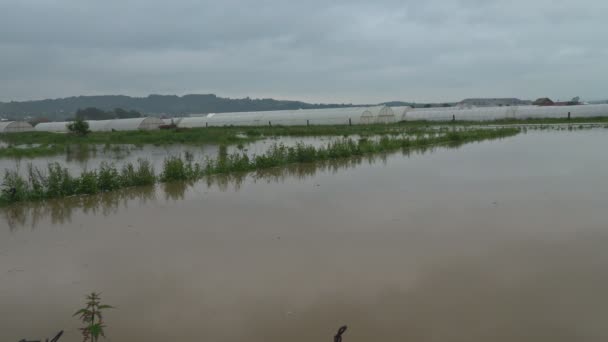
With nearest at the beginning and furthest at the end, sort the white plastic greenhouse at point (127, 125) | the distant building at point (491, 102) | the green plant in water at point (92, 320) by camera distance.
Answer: the green plant in water at point (92, 320), the white plastic greenhouse at point (127, 125), the distant building at point (491, 102)

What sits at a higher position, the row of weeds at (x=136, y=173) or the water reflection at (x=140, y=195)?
the row of weeds at (x=136, y=173)

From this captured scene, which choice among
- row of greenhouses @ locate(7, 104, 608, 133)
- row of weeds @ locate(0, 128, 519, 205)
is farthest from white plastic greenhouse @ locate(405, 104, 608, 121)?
row of weeds @ locate(0, 128, 519, 205)

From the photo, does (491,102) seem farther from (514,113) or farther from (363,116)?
(363,116)

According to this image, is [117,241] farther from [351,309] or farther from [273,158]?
[273,158]

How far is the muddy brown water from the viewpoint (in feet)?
10.1

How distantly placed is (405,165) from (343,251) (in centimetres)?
660

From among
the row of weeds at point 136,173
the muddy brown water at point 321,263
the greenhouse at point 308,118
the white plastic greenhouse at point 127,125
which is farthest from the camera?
the white plastic greenhouse at point 127,125

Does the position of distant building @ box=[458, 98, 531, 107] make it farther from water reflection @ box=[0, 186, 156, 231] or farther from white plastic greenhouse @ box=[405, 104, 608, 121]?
water reflection @ box=[0, 186, 156, 231]

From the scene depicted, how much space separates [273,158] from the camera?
10961mm

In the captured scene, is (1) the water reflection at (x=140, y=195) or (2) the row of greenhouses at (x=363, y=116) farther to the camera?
(2) the row of greenhouses at (x=363, y=116)

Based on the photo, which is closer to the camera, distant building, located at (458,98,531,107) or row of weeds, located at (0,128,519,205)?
row of weeds, located at (0,128,519,205)

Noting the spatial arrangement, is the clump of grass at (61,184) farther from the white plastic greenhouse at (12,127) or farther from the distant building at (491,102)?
the distant building at (491,102)

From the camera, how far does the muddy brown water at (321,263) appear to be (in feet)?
10.1

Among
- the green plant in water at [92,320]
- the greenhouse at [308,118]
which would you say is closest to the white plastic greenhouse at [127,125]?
the greenhouse at [308,118]
